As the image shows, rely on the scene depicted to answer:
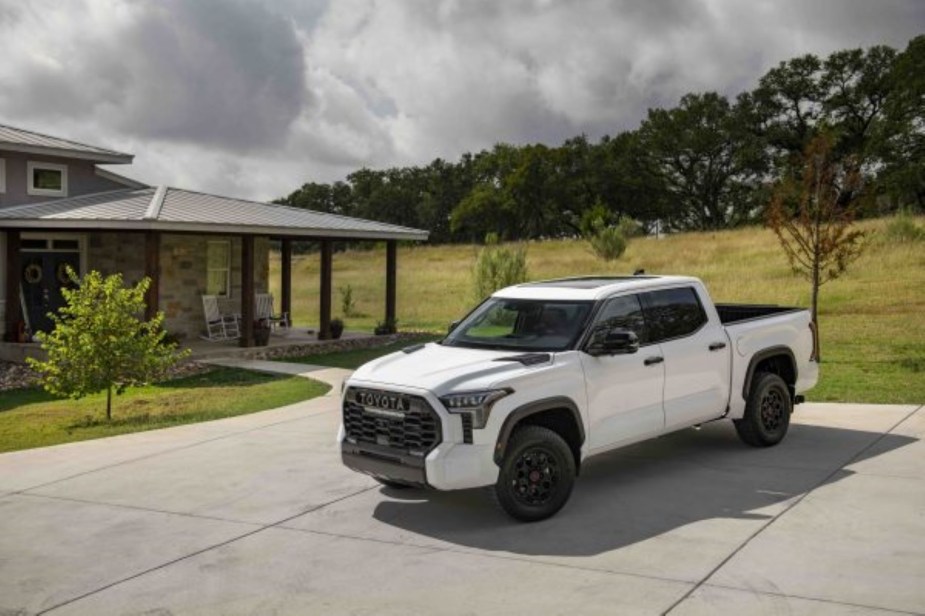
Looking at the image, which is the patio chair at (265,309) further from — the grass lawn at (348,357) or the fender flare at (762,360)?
the fender flare at (762,360)

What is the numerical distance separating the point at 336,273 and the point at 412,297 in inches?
689

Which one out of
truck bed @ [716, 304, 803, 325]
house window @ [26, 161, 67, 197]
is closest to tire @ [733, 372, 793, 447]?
truck bed @ [716, 304, 803, 325]

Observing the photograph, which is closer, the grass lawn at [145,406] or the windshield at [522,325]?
the windshield at [522,325]

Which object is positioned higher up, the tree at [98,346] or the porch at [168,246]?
the porch at [168,246]

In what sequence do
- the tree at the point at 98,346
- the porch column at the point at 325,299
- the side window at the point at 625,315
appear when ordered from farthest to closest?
the porch column at the point at 325,299 → the tree at the point at 98,346 → the side window at the point at 625,315

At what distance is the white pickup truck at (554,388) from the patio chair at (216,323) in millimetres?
15050

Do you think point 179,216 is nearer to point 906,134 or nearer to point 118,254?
point 118,254

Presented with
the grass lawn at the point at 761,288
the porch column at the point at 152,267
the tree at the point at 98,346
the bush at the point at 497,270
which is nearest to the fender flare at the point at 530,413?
the grass lawn at the point at 761,288

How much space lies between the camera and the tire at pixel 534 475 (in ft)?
23.0

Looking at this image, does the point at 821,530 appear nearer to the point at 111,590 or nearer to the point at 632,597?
the point at 632,597

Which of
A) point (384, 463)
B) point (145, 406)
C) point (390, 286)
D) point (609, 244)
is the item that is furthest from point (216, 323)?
point (609, 244)

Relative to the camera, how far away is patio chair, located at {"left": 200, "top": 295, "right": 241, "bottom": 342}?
22.9 meters

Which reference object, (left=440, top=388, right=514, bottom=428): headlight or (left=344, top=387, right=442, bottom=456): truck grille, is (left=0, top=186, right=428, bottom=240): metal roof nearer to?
(left=344, top=387, right=442, bottom=456): truck grille

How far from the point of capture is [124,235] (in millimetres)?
22703
